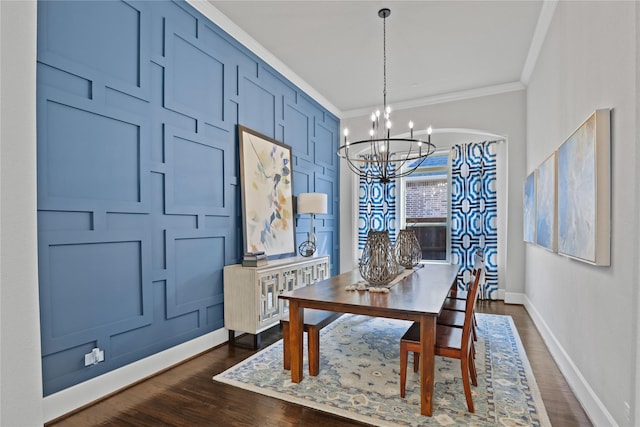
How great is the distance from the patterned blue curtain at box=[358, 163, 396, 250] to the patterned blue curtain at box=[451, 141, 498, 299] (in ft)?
3.22

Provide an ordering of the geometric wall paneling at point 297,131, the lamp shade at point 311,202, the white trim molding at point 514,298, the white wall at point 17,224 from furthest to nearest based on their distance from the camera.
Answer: the white trim molding at point 514,298
the geometric wall paneling at point 297,131
the lamp shade at point 311,202
the white wall at point 17,224

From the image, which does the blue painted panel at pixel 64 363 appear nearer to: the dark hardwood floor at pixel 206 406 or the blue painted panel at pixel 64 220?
the dark hardwood floor at pixel 206 406

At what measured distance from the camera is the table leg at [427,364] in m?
1.97

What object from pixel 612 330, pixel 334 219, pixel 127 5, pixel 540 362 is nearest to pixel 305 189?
pixel 334 219

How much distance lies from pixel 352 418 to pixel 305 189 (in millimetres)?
3359

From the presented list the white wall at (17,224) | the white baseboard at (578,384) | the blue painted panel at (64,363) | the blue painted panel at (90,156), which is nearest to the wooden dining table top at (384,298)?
the white baseboard at (578,384)

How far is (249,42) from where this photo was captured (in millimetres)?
3613

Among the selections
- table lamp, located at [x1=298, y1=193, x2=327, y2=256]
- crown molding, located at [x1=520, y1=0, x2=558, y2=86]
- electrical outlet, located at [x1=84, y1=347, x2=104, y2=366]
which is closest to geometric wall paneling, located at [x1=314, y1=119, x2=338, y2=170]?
table lamp, located at [x1=298, y1=193, x2=327, y2=256]

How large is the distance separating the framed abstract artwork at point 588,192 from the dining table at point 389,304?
89 cm

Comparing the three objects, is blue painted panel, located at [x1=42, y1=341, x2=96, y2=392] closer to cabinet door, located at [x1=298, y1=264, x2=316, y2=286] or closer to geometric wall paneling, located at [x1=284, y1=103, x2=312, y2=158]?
cabinet door, located at [x1=298, y1=264, x2=316, y2=286]

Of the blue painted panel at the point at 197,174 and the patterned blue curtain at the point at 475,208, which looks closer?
the blue painted panel at the point at 197,174

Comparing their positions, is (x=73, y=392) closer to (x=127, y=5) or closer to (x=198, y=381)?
(x=198, y=381)

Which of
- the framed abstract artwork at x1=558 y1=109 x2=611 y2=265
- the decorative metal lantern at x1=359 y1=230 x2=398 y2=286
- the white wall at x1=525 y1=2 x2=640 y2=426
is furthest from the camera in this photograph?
the decorative metal lantern at x1=359 y1=230 x2=398 y2=286

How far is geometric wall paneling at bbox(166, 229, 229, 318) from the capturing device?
2750 millimetres
